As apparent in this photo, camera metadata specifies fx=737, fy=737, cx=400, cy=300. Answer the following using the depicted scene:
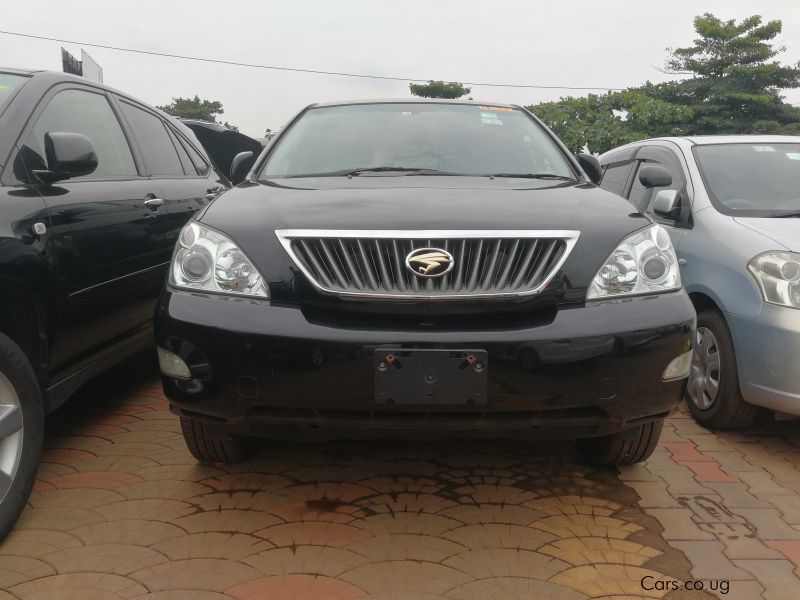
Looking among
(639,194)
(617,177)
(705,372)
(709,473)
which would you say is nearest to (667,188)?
(639,194)

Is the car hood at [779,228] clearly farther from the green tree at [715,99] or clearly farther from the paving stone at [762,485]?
the green tree at [715,99]

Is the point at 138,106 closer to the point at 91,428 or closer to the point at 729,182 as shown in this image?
the point at 91,428

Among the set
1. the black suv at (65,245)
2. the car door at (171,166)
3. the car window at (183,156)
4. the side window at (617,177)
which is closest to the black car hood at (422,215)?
the black suv at (65,245)

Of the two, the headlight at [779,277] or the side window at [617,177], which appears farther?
the side window at [617,177]

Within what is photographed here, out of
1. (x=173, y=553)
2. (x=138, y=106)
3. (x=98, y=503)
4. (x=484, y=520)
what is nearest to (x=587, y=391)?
(x=484, y=520)

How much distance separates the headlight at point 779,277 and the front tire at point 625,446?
0.92m

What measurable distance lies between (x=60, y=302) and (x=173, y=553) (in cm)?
110

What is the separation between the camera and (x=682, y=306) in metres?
2.49

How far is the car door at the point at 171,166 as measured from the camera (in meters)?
4.14

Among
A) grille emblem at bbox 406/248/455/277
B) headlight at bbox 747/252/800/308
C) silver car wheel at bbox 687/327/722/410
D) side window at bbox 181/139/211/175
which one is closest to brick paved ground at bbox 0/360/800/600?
silver car wheel at bbox 687/327/722/410

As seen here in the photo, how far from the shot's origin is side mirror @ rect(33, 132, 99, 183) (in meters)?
2.83

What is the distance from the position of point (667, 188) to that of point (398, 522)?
3.19 metres

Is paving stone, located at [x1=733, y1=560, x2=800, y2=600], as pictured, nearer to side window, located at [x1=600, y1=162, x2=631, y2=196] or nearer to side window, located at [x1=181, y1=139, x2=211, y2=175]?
side window, located at [x1=600, y1=162, x2=631, y2=196]

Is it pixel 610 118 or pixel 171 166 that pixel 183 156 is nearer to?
pixel 171 166
